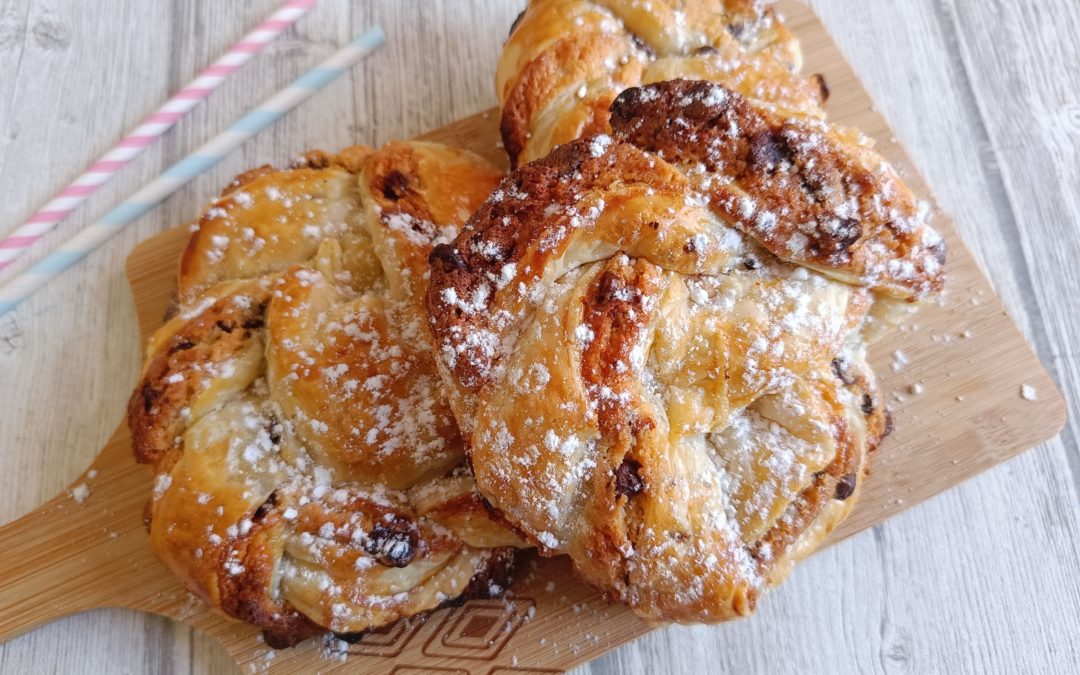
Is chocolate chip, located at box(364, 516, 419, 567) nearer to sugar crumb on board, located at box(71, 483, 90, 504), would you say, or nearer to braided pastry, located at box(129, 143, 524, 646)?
braided pastry, located at box(129, 143, 524, 646)

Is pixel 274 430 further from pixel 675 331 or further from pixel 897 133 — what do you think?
pixel 897 133

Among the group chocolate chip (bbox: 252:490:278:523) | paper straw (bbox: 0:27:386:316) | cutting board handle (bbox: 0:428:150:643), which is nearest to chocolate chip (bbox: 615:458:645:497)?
chocolate chip (bbox: 252:490:278:523)

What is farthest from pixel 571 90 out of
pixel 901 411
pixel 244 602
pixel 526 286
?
pixel 244 602

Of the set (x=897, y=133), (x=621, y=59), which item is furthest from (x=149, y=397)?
(x=897, y=133)

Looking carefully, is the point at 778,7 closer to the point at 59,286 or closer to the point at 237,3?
the point at 237,3

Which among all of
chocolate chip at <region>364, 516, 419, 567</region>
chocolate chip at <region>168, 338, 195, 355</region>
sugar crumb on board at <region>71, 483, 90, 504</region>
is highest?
chocolate chip at <region>168, 338, 195, 355</region>
